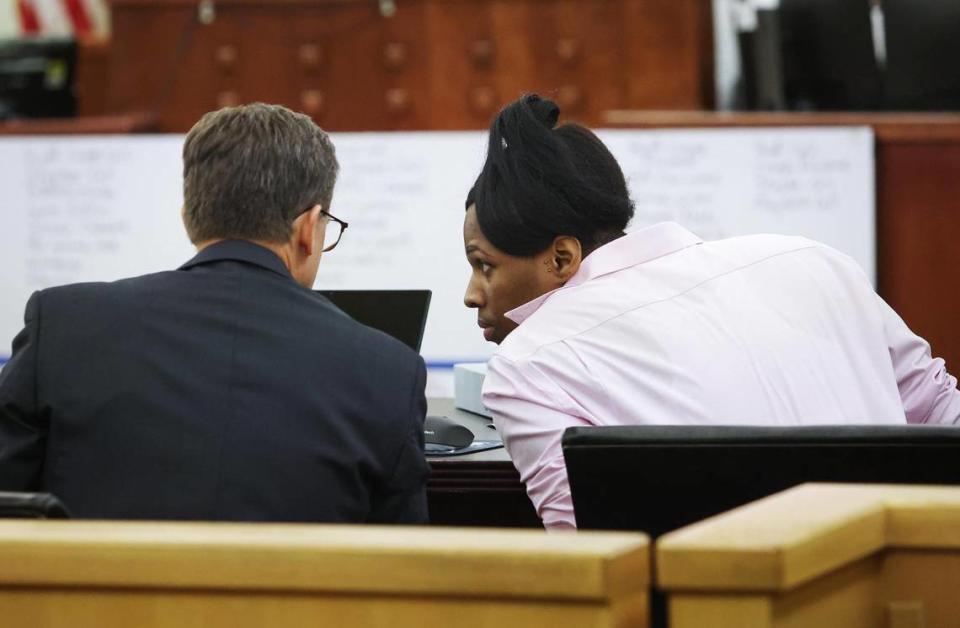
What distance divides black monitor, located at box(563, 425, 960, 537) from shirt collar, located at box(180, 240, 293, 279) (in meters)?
0.39

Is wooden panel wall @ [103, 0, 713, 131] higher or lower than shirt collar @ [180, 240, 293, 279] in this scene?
higher

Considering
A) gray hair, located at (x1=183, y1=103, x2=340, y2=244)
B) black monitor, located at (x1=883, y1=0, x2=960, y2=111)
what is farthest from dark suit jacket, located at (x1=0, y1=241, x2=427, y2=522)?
black monitor, located at (x1=883, y1=0, x2=960, y2=111)

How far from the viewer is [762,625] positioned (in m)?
0.92

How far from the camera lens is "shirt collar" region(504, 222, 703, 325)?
2.01 meters

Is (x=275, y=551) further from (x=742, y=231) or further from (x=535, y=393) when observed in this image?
(x=742, y=231)

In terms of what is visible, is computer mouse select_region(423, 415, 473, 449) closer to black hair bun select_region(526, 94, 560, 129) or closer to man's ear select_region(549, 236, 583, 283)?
man's ear select_region(549, 236, 583, 283)

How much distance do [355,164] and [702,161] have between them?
1217 mm

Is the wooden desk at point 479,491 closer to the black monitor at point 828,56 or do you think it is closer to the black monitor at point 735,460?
the black monitor at point 735,460

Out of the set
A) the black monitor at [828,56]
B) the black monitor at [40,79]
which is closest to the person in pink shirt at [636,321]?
the black monitor at [828,56]

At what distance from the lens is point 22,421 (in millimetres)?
1562

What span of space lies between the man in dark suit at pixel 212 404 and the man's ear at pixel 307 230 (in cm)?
11

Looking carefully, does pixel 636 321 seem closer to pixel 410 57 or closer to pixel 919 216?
pixel 919 216

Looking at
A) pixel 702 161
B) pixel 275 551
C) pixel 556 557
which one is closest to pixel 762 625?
pixel 556 557

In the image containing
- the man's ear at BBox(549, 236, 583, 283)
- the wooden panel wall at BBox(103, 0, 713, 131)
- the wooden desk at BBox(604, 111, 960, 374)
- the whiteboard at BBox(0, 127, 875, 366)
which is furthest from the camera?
the wooden panel wall at BBox(103, 0, 713, 131)
